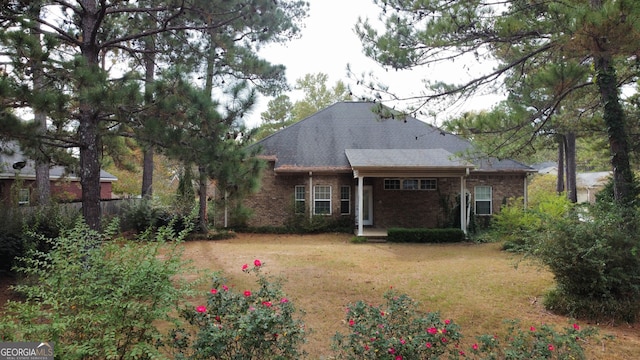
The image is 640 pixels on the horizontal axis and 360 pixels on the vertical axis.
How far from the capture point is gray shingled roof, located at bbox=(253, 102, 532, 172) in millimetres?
16500

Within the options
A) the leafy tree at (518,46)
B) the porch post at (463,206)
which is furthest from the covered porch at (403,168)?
the leafy tree at (518,46)

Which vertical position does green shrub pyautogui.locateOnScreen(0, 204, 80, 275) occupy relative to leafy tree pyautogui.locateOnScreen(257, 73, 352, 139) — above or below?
below

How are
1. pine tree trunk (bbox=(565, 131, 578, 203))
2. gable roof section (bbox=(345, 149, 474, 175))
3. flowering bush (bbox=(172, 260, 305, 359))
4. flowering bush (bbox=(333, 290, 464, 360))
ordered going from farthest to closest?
pine tree trunk (bbox=(565, 131, 578, 203)), gable roof section (bbox=(345, 149, 474, 175)), flowering bush (bbox=(333, 290, 464, 360)), flowering bush (bbox=(172, 260, 305, 359))

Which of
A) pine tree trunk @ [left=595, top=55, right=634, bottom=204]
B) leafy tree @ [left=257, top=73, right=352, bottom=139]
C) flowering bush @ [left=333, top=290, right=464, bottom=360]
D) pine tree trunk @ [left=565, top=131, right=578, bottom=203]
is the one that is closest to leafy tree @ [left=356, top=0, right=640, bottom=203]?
pine tree trunk @ [left=595, top=55, right=634, bottom=204]

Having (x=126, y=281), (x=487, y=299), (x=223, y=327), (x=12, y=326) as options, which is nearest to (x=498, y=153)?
(x=487, y=299)

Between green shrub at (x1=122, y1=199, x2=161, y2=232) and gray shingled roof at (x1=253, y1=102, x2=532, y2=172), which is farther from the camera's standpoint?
gray shingled roof at (x1=253, y1=102, x2=532, y2=172)

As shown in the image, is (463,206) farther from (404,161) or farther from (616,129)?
(616,129)

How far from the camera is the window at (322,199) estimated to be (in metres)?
16.3

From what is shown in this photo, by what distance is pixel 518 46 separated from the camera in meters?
6.95

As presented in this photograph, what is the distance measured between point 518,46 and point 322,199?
34.8 ft

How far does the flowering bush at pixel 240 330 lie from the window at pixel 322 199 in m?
12.8

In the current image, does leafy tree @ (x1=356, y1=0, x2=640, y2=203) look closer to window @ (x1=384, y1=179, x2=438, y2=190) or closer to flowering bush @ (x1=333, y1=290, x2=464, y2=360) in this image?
flowering bush @ (x1=333, y1=290, x2=464, y2=360)

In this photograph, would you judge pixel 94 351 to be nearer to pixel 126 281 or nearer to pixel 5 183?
pixel 126 281

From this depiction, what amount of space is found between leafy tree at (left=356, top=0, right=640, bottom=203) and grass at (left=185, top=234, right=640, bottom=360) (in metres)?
2.64
